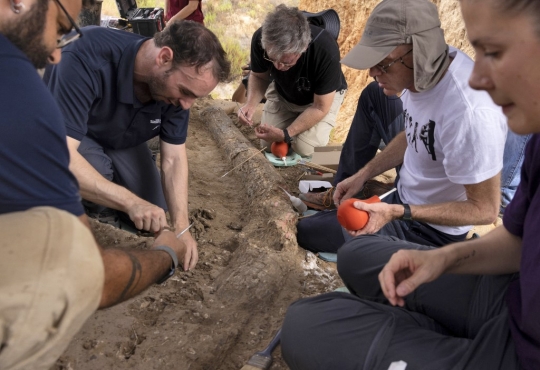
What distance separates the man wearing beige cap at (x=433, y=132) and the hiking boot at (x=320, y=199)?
2.47 ft

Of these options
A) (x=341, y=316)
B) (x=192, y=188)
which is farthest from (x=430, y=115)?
(x=192, y=188)

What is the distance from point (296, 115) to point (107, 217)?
2.38 m

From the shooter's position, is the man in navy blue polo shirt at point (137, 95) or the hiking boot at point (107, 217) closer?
the man in navy blue polo shirt at point (137, 95)

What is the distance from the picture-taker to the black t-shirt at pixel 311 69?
4.17 meters

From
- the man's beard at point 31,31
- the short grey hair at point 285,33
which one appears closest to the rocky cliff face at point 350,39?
the short grey hair at point 285,33

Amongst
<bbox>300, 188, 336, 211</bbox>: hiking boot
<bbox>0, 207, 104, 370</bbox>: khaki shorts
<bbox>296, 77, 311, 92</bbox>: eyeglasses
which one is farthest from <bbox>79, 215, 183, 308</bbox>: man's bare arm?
<bbox>296, 77, 311, 92</bbox>: eyeglasses

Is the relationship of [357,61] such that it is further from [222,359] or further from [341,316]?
[222,359]

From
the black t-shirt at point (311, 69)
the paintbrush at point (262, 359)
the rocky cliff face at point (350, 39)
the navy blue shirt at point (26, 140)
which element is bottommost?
the rocky cliff face at point (350, 39)

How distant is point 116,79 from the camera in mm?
2785

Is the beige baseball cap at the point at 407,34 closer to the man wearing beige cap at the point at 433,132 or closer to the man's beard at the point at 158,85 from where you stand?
the man wearing beige cap at the point at 433,132

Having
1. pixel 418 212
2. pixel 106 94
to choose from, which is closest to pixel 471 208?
pixel 418 212

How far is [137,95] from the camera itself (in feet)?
9.38

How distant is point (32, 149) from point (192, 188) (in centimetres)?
271

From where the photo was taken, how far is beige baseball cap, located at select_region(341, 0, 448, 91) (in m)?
2.32
